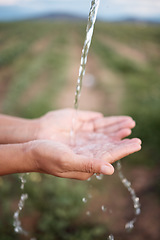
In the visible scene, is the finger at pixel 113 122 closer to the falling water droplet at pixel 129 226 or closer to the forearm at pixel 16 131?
the forearm at pixel 16 131

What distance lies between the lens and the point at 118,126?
1704 millimetres

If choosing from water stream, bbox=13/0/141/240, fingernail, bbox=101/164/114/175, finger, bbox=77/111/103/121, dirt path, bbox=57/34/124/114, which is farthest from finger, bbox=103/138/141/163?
dirt path, bbox=57/34/124/114

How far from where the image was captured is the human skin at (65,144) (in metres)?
1.18

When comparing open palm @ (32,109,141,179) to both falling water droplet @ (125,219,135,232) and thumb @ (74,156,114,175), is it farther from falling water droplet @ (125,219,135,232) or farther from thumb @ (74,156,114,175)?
falling water droplet @ (125,219,135,232)

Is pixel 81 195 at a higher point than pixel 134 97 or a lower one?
lower

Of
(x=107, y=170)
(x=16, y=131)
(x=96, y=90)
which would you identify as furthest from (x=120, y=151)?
(x=96, y=90)

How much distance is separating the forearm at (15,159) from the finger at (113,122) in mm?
673

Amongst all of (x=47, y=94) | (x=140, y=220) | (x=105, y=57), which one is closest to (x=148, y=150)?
(x=140, y=220)

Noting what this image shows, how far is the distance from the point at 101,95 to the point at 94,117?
4026mm

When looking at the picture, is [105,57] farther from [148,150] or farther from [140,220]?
[140,220]

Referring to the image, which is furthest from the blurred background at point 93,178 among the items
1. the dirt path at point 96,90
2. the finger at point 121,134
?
the finger at point 121,134

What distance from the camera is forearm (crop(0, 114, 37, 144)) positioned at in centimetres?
178

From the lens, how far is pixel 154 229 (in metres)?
2.22

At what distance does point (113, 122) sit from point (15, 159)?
0.80m
